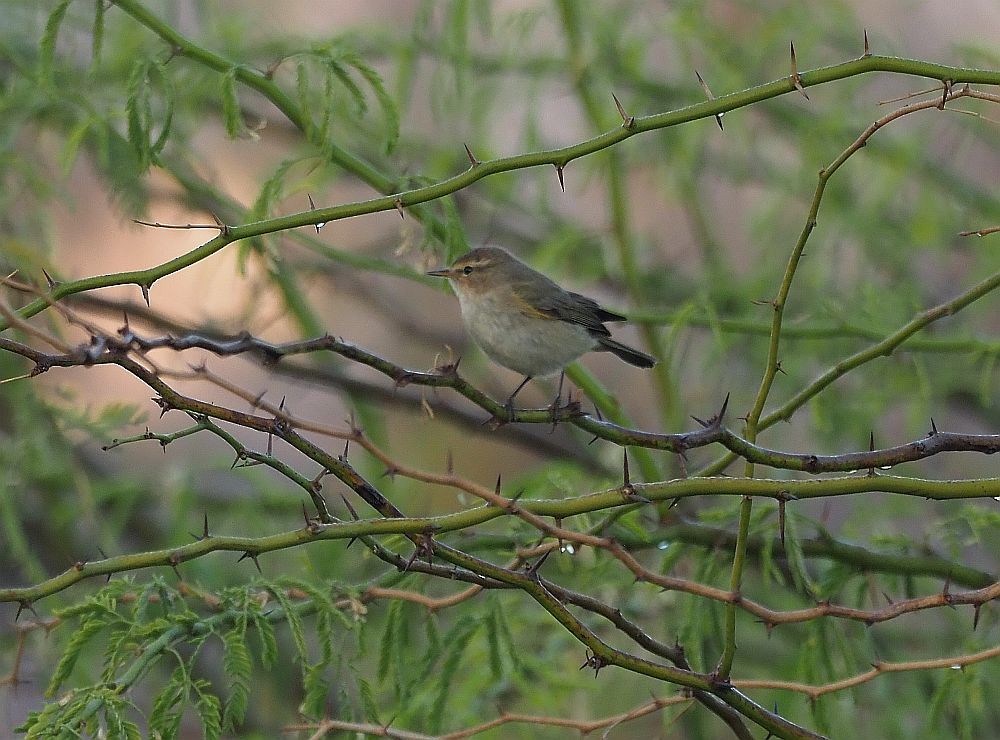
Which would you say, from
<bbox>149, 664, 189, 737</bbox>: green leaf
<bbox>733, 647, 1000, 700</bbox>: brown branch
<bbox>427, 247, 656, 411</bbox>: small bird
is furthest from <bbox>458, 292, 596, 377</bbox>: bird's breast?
<bbox>149, 664, 189, 737</bbox>: green leaf

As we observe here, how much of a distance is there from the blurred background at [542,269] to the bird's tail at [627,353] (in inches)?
4.8

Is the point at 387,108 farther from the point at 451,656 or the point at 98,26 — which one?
the point at 451,656

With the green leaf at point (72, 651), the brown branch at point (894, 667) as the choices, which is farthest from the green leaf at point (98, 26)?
the brown branch at point (894, 667)

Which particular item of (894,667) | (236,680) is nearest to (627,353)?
(894,667)

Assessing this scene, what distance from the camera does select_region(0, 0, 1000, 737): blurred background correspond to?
3457 millimetres

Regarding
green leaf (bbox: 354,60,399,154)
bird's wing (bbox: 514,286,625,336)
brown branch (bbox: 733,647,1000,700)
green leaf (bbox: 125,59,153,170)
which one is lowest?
brown branch (bbox: 733,647,1000,700)

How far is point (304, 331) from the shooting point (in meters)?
4.82

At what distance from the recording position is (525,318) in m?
4.41

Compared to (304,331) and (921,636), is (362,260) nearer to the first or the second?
(304,331)

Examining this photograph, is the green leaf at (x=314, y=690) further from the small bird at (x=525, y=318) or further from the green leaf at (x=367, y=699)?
the small bird at (x=525, y=318)

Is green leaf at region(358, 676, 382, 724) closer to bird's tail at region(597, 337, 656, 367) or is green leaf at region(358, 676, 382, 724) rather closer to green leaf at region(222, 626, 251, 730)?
green leaf at region(222, 626, 251, 730)

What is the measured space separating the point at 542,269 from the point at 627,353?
525mm

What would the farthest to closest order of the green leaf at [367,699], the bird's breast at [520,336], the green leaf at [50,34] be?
the bird's breast at [520,336], the green leaf at [50,34], the green leaf at [367,699]

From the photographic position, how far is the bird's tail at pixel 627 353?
419cm
